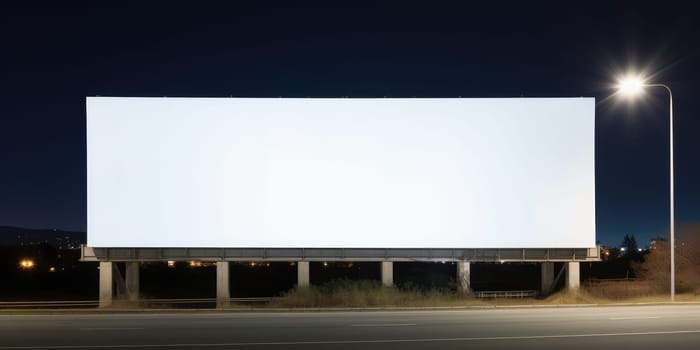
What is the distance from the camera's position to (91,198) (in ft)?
78.6

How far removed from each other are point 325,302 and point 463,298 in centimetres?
634

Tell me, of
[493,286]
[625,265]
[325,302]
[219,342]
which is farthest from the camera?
[625,265]

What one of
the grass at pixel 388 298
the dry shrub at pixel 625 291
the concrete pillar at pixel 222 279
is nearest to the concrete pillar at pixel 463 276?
the grass at pixel 388 298

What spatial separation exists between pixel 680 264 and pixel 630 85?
37.7 feet

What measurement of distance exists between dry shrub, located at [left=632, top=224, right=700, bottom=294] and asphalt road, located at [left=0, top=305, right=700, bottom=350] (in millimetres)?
6305

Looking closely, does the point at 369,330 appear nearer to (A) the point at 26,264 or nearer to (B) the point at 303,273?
(B) the point at 303,273

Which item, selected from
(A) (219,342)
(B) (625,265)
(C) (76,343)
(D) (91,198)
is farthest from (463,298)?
(B) (625,265)

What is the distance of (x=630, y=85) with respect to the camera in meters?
20.0

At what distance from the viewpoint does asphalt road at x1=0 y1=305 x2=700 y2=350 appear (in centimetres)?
1208

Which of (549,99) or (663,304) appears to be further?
(549,99)

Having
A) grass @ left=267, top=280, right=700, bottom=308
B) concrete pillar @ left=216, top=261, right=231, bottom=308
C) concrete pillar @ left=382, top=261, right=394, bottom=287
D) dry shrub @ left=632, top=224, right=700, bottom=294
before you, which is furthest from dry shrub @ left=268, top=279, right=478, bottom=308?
dry shrub @ left=632, top=224, right=700, bottom=294

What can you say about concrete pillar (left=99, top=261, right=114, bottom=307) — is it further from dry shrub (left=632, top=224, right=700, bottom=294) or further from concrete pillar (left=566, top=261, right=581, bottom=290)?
dry shrub (left=632, top=224, right=700, bottom=294)

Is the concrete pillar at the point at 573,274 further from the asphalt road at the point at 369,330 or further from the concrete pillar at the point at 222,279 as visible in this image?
→ the concrete pillar at the point at 222,279

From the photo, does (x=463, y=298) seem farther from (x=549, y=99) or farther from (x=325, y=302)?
(x=549, y=99)
